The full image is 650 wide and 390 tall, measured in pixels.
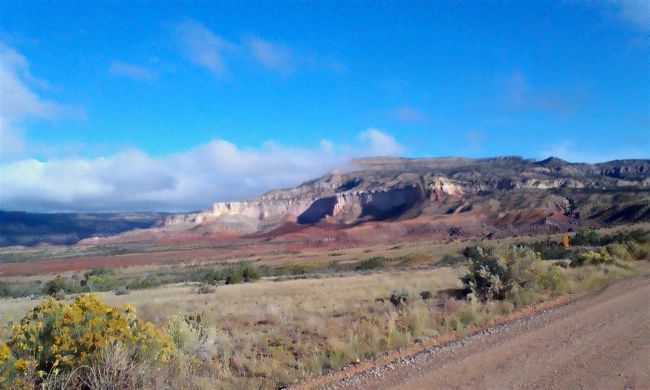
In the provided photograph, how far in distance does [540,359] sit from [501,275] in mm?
7744

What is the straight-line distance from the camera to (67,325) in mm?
8039

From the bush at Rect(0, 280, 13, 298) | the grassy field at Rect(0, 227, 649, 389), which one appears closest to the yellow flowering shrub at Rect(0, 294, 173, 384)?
the grassy field at Rect(0, 227, 649, 389)

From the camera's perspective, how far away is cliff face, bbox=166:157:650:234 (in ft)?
332

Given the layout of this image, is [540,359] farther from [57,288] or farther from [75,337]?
[57,288]

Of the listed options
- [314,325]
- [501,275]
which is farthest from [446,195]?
[314,325]

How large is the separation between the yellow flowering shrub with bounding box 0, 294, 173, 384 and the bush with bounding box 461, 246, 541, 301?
976cm

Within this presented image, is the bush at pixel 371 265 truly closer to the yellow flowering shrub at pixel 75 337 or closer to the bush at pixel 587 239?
the bush at pixel 587 239

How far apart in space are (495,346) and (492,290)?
20.6ft

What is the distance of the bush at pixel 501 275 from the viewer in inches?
612

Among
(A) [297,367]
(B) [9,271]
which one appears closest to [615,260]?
(A) [297,367]

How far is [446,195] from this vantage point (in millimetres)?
126438

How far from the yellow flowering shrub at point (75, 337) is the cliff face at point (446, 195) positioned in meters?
79.8

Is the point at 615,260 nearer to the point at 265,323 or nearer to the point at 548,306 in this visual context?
the point at 548,306

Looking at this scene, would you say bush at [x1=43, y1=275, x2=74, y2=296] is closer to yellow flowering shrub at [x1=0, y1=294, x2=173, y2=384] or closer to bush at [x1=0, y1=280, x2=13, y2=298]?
bush at [x1=0, y1=280, x2=13, y2=298]
